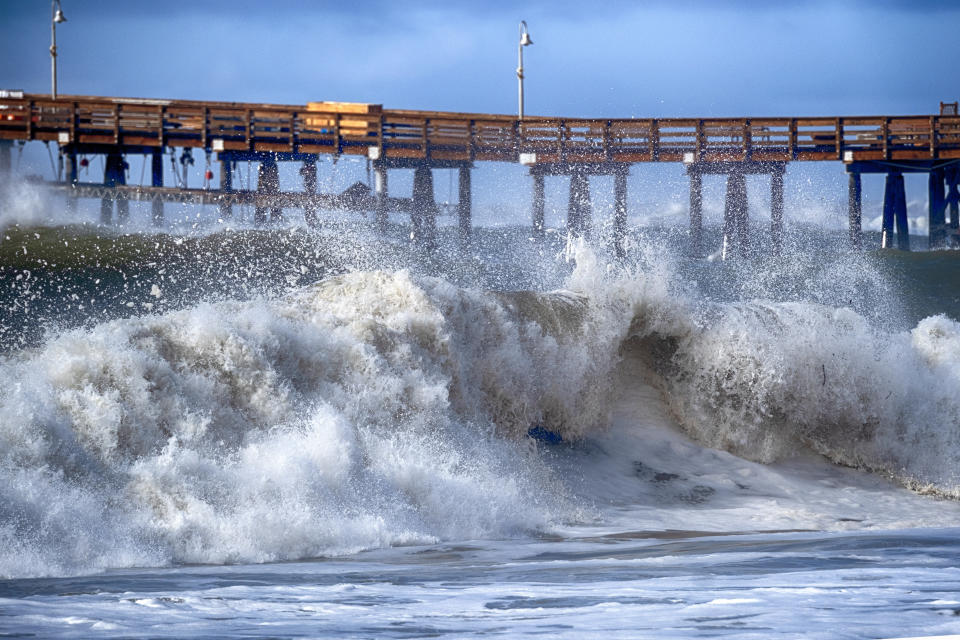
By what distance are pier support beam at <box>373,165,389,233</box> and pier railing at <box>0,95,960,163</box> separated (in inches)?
17.4

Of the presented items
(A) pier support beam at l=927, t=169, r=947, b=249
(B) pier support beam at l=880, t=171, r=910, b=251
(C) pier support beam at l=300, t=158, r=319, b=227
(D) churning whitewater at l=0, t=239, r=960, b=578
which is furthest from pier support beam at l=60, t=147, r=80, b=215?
(A) pier support beam at l=927, t=169, r=947, b=249

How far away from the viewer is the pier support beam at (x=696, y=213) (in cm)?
2528

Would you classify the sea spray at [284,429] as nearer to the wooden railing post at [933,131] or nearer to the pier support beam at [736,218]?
the pier support beam at [736,218]

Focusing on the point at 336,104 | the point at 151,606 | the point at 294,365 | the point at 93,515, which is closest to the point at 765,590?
the point at 151,606

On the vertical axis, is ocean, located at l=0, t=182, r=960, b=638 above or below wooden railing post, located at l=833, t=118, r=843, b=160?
below

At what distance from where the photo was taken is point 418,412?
929cm

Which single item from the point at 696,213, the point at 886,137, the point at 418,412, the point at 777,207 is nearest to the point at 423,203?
the point at 696,213

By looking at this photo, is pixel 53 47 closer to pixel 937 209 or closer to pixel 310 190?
pixel 310 190

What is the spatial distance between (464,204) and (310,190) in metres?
3.35

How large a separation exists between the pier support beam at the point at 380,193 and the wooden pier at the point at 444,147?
2cm

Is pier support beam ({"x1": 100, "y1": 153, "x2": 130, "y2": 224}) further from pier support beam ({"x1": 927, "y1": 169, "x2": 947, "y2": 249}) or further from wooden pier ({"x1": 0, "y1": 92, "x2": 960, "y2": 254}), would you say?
pier support beam ({"x1": 927, "y1": 169, "x2": 947, "y2": 249})

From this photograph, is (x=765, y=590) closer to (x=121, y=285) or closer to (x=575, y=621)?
(x=575, y=621)

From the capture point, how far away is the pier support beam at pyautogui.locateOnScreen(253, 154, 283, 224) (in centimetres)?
2317

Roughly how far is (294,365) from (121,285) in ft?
23.4
